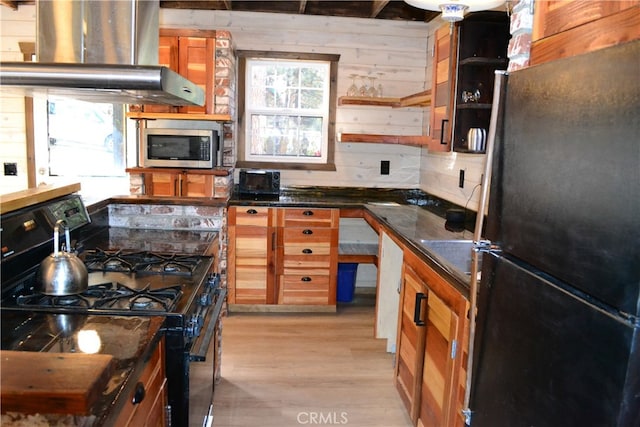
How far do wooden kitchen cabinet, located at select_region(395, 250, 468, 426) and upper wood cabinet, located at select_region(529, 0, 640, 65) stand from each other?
881mm

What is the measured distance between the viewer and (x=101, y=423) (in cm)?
94

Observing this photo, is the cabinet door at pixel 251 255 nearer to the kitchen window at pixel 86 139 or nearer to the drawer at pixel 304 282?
the drawer at pixel 304 282

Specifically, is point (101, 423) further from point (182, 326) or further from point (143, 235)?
point (143, 235)

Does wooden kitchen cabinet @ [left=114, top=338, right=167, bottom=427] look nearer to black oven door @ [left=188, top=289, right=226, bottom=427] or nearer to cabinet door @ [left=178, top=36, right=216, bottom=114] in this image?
black oven door @ [left=188, top=289, right=226, bottom=427]

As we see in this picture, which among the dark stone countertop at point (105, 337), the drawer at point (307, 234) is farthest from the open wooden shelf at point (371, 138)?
the dark stone countertop at point (105, 337)

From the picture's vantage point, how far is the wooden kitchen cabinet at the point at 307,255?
3955 millimetres

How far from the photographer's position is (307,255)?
13.1ft

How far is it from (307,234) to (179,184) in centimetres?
110

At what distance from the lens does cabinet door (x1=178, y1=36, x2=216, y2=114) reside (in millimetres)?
3830

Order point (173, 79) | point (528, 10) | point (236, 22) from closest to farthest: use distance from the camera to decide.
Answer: point (528, 10) < point (173, 79) < point (236, 22)

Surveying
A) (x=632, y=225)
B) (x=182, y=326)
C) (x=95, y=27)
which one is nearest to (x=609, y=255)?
(x=632, y=225)

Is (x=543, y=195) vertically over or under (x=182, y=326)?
over

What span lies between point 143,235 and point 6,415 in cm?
183

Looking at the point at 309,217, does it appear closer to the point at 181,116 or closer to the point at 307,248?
the point at 307,248
